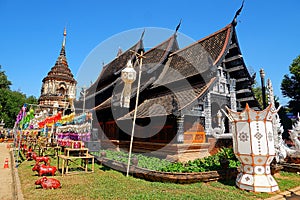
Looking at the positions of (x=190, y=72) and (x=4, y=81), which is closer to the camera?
(x=190, y=72)

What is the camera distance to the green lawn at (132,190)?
17.7 feet

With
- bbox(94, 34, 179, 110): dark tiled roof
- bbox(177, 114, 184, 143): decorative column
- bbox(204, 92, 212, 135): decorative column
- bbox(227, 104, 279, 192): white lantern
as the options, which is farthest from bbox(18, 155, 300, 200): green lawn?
bbox(94, 34, 179, 110): dark tiled roof

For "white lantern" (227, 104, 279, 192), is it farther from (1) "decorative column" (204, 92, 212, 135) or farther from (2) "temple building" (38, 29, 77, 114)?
(2) "temple building" (38, 29, 77, 114)

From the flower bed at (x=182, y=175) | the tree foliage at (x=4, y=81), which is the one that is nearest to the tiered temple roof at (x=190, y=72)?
the flower bed at (x=182, y=175)

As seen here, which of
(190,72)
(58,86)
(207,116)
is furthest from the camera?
(58,86)

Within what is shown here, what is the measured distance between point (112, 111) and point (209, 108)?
7.04 meters

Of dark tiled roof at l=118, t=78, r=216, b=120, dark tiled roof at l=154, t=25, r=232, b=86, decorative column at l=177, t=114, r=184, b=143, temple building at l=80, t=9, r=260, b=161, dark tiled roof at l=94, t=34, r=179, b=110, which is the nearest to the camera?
dark tiled roof at l=118, t=78, r=216, b=120

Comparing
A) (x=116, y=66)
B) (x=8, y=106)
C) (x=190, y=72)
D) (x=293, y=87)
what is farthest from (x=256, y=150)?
(x=8, y=106)

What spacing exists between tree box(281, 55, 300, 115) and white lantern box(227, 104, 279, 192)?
98.1 feet

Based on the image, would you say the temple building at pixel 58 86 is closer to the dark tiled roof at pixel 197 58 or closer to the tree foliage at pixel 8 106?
the tree foliage at pixel 8 106

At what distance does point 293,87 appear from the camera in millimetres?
31422

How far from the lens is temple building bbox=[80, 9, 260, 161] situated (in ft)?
30.2

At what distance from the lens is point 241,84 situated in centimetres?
1194

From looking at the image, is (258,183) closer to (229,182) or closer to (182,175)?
(229,182)
